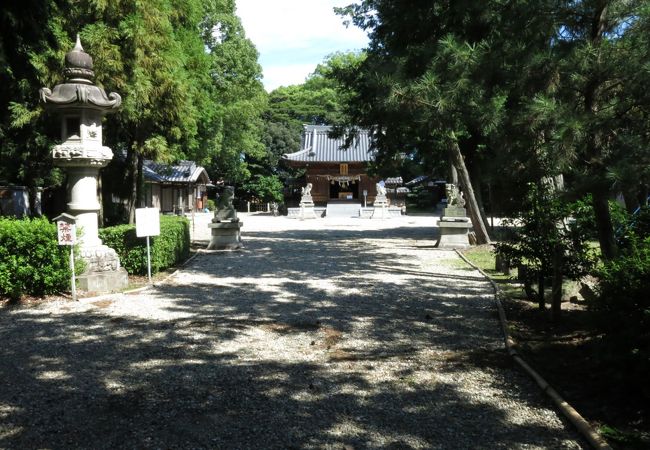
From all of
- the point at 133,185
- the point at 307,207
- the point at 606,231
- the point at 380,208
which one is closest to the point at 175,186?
the point at 307,207

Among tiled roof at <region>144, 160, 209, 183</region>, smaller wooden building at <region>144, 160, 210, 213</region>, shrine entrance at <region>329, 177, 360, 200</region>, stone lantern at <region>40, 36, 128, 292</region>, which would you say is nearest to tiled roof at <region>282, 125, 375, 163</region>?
shrine entrance at <region>329, 177, 360, 200</region>

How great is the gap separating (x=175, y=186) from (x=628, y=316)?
125 ft

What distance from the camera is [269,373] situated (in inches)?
178

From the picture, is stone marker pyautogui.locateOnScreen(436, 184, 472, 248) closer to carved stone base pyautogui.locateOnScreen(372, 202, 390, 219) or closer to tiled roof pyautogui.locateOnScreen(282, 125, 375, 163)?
carved stone base pyautogui.locateOnScreen(372, 202, 390, 219)

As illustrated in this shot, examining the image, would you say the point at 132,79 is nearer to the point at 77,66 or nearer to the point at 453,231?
the point at 77,66

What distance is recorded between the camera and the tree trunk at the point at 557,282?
589 centimetres

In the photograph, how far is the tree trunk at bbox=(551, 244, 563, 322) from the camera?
589 cm

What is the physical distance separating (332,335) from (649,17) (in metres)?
4.29

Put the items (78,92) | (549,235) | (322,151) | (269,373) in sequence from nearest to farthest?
(269,373) → (549,235) → (78,92) → (322,151)

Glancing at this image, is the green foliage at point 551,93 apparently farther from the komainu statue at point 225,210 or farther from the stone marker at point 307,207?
the stone marker at point 307,207

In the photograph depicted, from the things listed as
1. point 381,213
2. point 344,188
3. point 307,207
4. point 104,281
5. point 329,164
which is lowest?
point 104,281

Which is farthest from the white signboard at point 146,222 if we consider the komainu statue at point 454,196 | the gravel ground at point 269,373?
the komainu statue at point 454,196

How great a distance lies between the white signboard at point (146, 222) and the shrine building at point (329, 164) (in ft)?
97.4

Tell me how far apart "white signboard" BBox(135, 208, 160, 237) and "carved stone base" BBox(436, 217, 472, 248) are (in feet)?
28.9
